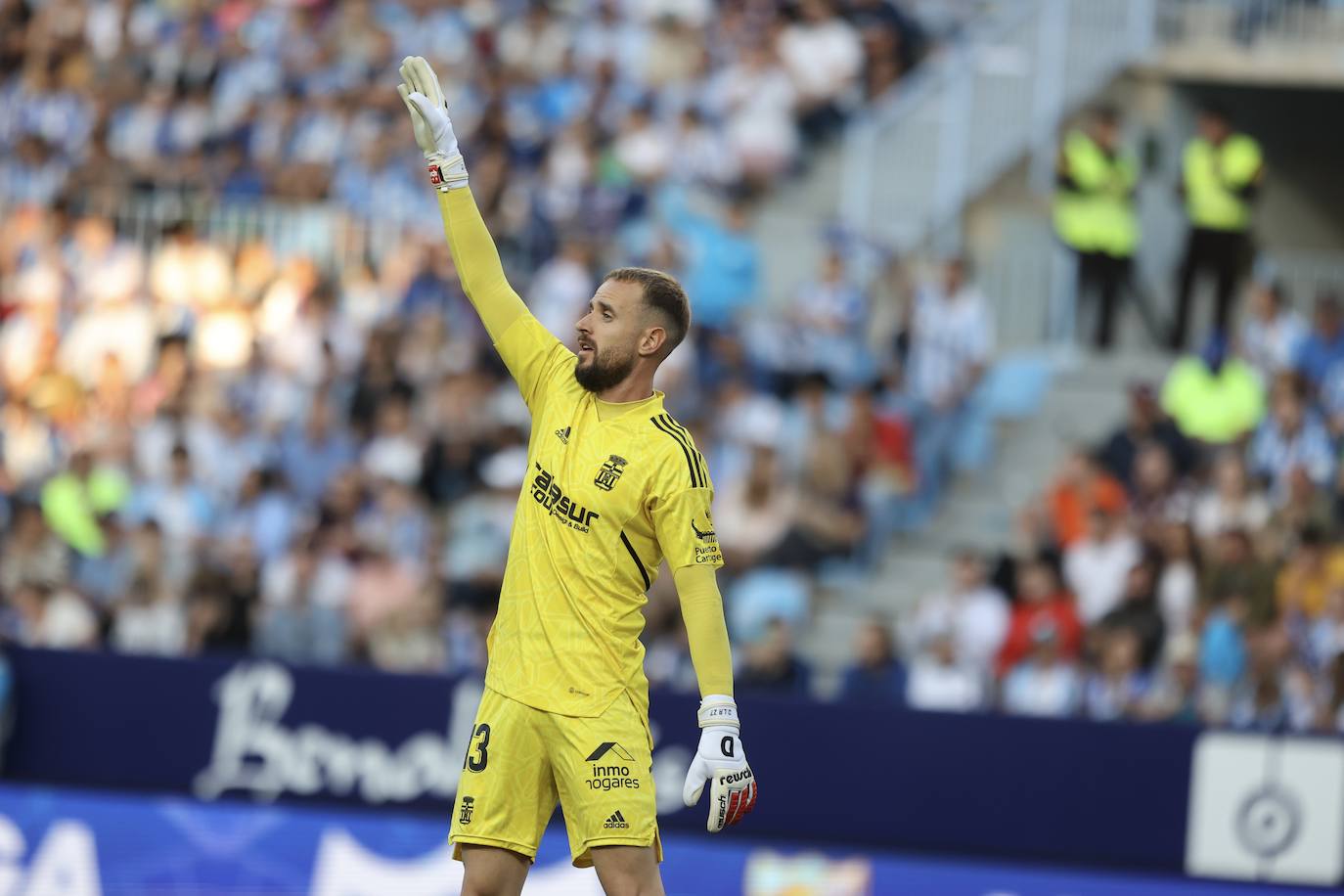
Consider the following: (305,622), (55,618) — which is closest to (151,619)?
(55,618)

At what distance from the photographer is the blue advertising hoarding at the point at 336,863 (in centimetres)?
1088

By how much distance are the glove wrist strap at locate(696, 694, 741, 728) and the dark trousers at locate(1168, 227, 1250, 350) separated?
1028cm

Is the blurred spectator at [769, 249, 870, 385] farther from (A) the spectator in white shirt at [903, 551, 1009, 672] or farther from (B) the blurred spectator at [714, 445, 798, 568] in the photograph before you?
(A) the spectator in white shirt at [903, 551, 1009, 672]

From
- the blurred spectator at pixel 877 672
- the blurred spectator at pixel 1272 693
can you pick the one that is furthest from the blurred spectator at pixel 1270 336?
the blurred spectator at pixel 877 672

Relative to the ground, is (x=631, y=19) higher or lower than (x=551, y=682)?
higher

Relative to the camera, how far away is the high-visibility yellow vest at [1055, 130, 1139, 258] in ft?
52.5

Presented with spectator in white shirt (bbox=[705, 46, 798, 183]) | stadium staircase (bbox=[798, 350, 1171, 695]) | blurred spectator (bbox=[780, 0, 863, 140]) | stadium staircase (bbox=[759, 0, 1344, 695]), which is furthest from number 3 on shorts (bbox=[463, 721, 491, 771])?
blurred spectator (bbox=[780, 0, 863, 140])

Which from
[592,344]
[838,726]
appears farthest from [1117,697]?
[592,344]

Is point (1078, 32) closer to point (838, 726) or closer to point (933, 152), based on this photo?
point (933, 152)

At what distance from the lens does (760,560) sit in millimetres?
14133

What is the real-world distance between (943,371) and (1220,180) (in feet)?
8.26

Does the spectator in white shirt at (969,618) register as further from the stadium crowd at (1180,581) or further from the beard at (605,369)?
the beard at (605,369)

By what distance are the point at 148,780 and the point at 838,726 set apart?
3800mm

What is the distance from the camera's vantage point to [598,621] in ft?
22.3
